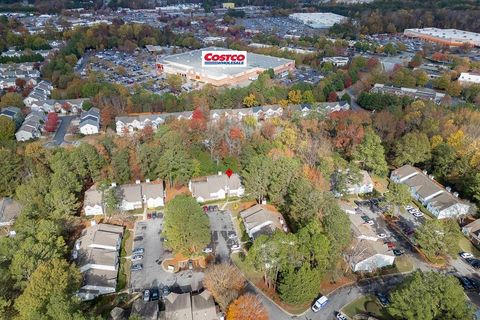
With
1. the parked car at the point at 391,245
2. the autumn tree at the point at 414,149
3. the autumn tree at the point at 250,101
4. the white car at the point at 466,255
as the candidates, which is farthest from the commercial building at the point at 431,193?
the autumn tree at the point at 250,101

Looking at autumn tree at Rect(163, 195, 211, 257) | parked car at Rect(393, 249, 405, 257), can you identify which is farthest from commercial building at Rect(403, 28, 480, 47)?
autumn tree at Rect(163, 195, 211, 257)

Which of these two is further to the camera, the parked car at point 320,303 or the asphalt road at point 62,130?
the asphalt road at point 62,130

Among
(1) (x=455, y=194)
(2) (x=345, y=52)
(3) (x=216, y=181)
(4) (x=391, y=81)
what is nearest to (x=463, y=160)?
(1) (x=455, y=194)

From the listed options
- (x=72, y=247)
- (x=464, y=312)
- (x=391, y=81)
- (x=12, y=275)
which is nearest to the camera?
(x=464, y=312)

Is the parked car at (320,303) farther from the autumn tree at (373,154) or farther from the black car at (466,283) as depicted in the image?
the autumn tree at (373,154)

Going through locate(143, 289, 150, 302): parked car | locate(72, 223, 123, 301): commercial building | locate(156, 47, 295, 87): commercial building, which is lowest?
locate(156, 47, 295, 87): commercial building

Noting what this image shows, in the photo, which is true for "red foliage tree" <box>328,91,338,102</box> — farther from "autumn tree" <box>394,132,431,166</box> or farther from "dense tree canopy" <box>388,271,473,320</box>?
"dense tree canopy" <box>388,271,473,320</box>

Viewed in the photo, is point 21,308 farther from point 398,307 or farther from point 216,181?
point 398,307
